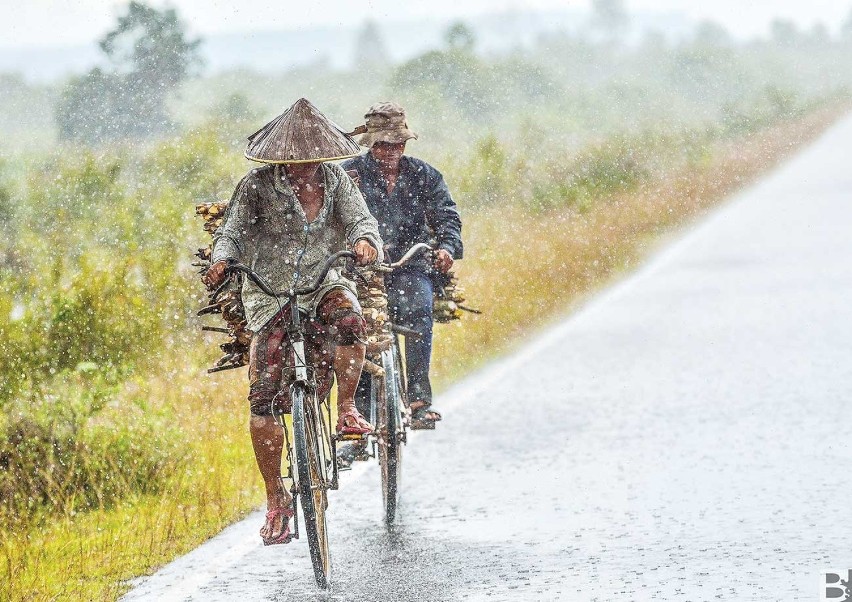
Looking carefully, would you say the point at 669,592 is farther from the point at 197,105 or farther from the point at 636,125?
the point at 636,125

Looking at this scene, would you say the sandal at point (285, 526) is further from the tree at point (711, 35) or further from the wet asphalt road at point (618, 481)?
the tree at point (711, 35)

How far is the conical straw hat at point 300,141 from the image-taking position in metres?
7.54

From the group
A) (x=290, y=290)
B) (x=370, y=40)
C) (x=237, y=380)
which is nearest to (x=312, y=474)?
(x=290, y=290)

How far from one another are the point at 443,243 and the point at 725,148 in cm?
3795

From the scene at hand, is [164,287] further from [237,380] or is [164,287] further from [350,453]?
[350,453]

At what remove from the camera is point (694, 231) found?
87.0 feet

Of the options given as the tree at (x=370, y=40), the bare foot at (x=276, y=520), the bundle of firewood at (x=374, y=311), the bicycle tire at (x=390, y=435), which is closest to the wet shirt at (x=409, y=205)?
the bundle of firewood at (x=374, y=311)

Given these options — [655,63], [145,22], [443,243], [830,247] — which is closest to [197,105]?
[145,22]

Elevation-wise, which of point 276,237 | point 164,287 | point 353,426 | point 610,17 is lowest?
point 353,426

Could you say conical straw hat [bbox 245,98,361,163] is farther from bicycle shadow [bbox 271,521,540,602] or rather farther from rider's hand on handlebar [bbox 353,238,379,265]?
bicycle shadow [bbox 271,521,540,602]

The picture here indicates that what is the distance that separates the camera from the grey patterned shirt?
7582 mm

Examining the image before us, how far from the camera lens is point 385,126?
9.20m

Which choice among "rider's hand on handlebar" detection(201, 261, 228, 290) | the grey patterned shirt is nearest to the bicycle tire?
the grey patterned shirt

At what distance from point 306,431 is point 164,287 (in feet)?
22.8
